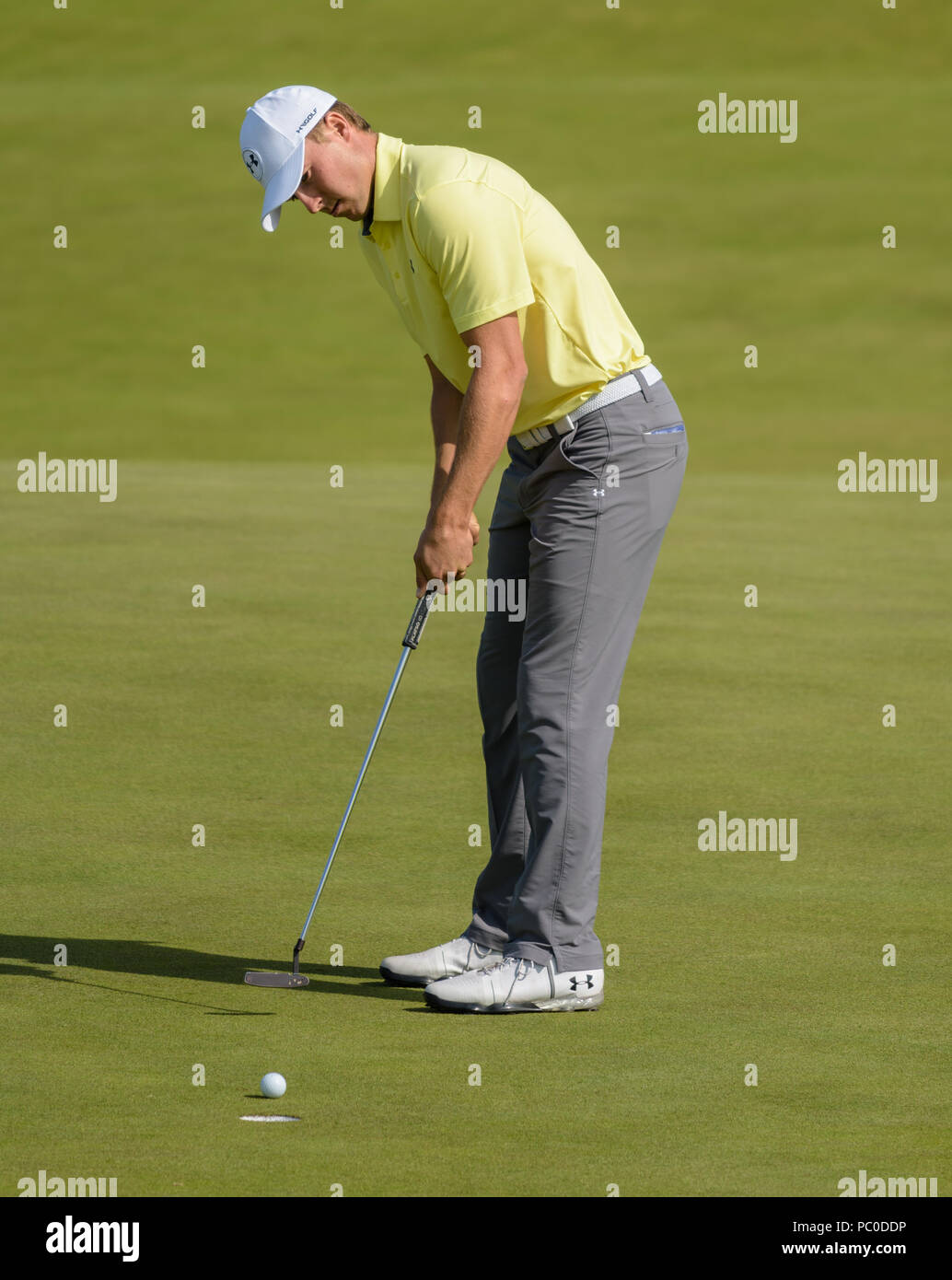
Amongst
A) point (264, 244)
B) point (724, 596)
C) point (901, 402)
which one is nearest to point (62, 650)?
point (724, 596)

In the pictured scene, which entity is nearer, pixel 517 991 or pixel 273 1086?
pixel 273 1086

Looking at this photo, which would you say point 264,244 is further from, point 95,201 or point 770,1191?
point 770,1191

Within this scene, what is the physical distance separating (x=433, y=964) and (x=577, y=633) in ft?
2.77

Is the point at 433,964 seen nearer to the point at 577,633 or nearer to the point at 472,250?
the point at 577,633

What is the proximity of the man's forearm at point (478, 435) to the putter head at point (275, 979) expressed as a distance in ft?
3.48

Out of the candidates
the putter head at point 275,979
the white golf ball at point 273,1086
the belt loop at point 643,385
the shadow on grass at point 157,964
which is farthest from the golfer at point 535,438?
the white golf ball at point 273,1086

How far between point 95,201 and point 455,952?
2985cm

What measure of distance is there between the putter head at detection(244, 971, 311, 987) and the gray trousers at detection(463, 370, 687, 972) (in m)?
0.48

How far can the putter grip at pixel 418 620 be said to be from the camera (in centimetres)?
489

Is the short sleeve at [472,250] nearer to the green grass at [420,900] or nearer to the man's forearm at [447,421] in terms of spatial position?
the man's forearm at [447,421]

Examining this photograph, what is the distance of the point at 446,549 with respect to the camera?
4.71 meters

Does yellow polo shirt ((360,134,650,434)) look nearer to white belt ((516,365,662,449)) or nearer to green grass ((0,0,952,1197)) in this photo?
white belt ((516,365,662,449))

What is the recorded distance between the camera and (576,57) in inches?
1608

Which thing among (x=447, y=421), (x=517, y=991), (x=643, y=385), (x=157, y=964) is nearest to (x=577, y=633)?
(x=643, y=385)
